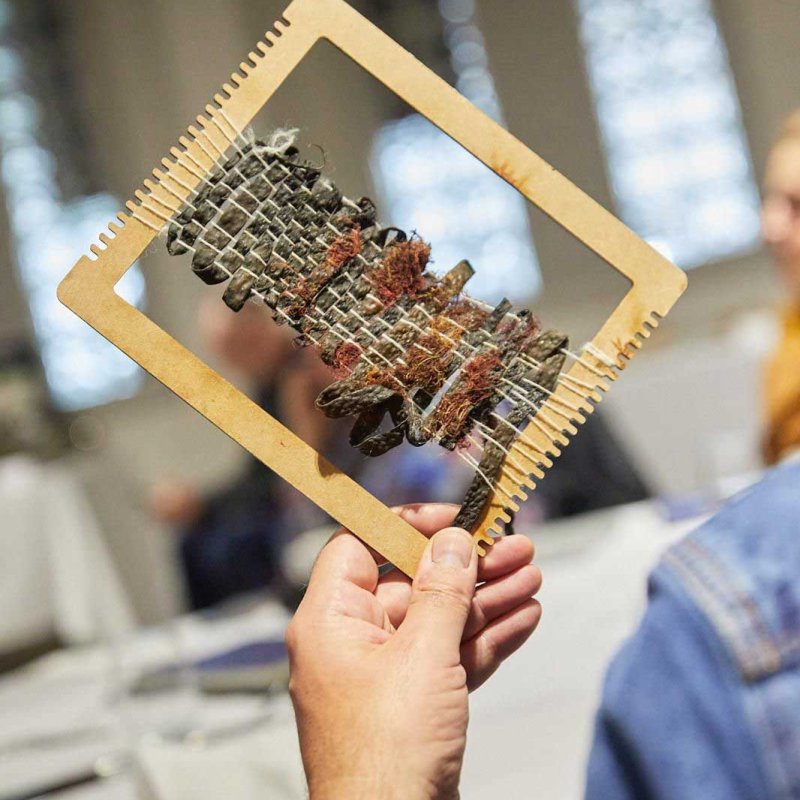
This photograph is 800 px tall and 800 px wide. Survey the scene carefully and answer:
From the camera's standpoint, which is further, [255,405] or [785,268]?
[785,268]

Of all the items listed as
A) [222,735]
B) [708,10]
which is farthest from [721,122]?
[222,735]

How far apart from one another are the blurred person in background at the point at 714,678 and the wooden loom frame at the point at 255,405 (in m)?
0.15

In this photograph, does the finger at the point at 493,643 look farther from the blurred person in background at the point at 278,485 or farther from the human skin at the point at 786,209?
the human skin at the point at 786,209

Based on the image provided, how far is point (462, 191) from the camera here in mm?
4914

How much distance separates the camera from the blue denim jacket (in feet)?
1.14

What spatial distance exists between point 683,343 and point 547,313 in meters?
0.59

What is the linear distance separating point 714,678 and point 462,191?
468 centimetres

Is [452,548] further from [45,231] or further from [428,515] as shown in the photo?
[45,231]

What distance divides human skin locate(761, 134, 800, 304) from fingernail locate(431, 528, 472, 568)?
1.31m

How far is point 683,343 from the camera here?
4.33 m

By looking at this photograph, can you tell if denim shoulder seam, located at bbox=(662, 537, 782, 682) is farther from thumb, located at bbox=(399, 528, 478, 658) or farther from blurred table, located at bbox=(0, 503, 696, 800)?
blurred table, located at bbox=(0, 503, 696, 800)

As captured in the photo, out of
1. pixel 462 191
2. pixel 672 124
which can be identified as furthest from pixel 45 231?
pixel 672 124

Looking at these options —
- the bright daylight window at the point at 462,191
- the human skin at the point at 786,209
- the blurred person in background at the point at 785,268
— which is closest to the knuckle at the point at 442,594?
the blurred person in background at the point at 785,268

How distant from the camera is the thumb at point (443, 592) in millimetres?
479
